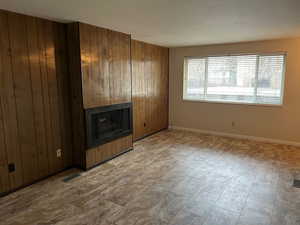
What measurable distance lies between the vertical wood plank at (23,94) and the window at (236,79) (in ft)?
13.5

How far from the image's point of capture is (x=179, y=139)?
518cm

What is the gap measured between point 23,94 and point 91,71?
3.40 feet

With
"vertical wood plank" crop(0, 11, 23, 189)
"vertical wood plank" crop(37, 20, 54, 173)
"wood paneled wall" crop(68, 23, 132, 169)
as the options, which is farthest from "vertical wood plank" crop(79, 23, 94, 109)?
"vertical wood plank" crop(0, 11, 23, 189)

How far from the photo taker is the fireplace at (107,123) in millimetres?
3447

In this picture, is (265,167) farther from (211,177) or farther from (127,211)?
(127,211)

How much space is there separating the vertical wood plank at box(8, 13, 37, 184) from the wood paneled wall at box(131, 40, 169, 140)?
2279 mm

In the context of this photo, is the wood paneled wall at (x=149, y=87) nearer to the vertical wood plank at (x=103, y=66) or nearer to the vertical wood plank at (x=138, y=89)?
the vertical wood plank at (x=138, y=89)

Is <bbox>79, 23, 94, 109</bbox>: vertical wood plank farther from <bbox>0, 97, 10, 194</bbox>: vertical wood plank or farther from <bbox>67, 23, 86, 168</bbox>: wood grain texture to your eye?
<bbox>0, 97, 10, 194</bbox>: vertical wood plank

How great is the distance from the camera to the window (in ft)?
15.7

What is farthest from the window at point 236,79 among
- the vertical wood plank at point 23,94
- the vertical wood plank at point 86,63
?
the vertical wood plank at point 23,94

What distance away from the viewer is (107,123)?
152 inches

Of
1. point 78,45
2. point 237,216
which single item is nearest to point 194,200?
point 237,216

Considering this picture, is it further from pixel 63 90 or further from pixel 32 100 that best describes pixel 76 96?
pixel 32 100

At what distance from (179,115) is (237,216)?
13.0 ft
